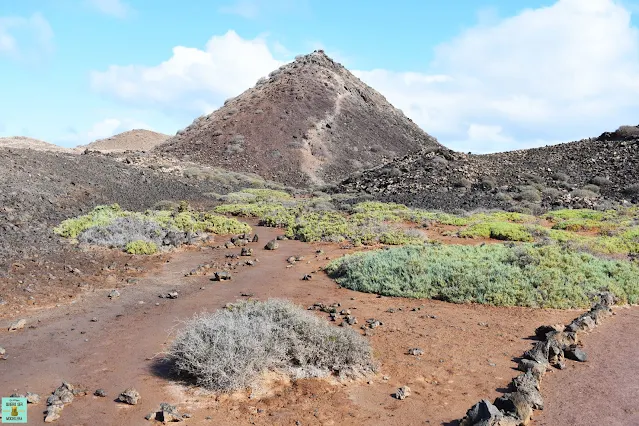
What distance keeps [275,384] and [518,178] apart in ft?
95.6

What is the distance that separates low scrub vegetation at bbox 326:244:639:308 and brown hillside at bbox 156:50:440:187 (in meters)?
31.5

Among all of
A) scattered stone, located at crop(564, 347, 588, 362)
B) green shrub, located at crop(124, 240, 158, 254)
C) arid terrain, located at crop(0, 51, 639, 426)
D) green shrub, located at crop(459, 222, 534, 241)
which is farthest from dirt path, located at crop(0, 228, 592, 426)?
green shrub, located at crop(459, 222, 534, 241)

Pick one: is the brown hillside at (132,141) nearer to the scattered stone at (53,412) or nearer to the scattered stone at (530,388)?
the scattered stone at (53,412)

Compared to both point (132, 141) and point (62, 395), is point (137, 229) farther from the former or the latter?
point (132, 141)

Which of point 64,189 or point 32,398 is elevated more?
point 64,189

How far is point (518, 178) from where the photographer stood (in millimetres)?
32281

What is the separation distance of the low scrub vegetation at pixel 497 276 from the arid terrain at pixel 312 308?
0.05 metres

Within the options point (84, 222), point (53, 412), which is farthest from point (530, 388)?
point (84, 222)

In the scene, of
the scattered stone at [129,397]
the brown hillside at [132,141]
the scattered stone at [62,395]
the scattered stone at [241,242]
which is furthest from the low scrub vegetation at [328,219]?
the brown hillside at [132,141]

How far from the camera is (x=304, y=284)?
1204 cm

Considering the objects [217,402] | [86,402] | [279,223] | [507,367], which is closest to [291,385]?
[217,402]

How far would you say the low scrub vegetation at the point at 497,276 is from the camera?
10.4 m

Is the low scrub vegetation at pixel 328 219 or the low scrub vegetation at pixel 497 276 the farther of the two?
the low scrub vegetation at pixel 328 219

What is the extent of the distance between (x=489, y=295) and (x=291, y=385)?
17.6 feet
